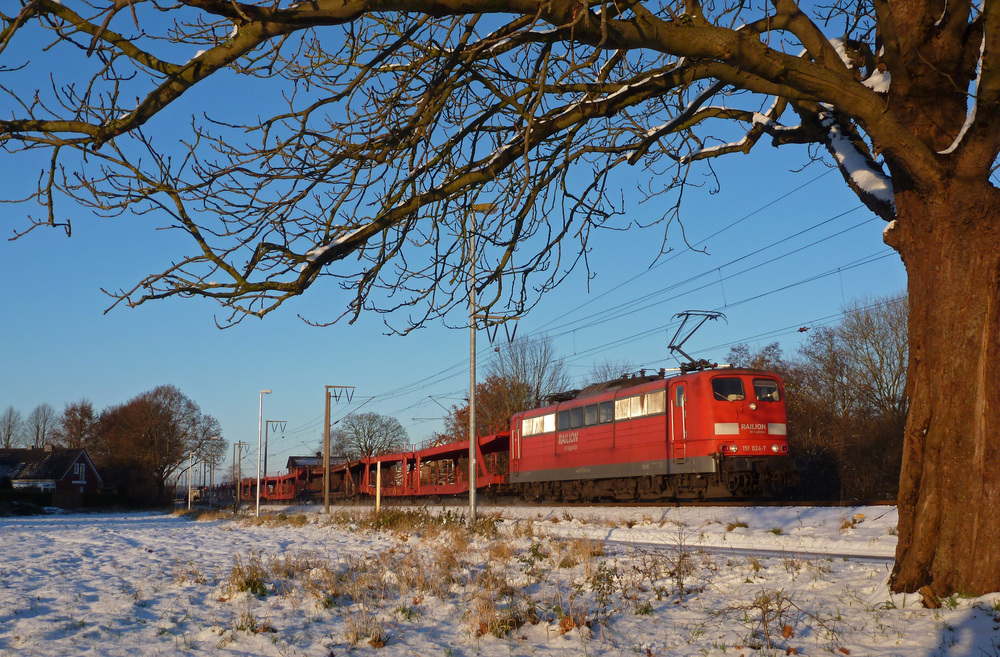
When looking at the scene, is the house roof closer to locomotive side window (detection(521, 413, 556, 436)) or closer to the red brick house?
the red brick house

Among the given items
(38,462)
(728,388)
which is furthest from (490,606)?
(38,462)

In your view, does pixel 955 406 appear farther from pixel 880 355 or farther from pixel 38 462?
pixel 38 462

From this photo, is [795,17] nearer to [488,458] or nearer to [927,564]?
[927,564]

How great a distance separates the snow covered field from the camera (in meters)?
5.08

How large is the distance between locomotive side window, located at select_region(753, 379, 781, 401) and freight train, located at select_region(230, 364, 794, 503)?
0.09 feet

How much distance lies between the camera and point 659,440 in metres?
18.5

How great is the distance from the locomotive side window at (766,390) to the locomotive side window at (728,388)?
1.72ft

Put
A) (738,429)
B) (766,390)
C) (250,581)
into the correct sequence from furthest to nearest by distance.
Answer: (766,390) → (738,429) → (250,581)

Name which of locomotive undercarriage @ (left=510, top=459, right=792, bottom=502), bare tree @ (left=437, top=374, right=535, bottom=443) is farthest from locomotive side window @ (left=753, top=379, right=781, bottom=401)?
bare tree @ (left=437, top=374, right=535, bottom=443)

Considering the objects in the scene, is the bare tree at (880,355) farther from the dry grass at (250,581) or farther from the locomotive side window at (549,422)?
the dry grass at (250,581)

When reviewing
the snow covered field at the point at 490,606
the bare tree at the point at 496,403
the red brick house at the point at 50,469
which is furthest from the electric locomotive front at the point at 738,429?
the red brick house at the point at 50,469

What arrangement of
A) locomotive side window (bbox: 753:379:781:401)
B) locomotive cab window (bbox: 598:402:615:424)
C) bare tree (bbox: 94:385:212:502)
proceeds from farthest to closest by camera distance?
bare tree (bbox: 94:385:212:502)
locomotive cab window (bbox: 598:402:615:424)
locomotive side window (bbox: 753:379:781:401)

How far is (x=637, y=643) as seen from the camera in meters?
5.24

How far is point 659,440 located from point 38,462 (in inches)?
2747
